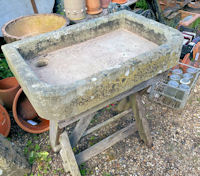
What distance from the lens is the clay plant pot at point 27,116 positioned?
2404mm

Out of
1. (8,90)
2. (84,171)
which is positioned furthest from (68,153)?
(8,90)

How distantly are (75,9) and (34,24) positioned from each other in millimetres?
671

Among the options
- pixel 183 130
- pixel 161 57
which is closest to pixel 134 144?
pixel 183 130

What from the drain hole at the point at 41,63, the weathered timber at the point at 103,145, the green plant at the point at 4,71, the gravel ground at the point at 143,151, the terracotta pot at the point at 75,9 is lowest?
the gravel ground at the point at 143,151

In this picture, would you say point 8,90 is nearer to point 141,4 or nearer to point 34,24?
point 34,24

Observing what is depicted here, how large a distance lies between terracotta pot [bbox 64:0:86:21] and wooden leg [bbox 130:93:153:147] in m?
1.71

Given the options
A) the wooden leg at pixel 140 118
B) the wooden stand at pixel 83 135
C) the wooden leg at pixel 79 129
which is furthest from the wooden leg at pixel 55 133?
the wooden leg at pixel 140 118

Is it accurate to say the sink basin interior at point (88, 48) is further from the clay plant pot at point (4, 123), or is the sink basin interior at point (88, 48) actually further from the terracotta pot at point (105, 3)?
the terracotta pot at point (105, 3)

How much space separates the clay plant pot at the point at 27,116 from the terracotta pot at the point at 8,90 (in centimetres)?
12

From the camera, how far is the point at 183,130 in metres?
2.52

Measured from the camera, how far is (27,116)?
8.43 ft

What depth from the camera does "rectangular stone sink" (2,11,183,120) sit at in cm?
114

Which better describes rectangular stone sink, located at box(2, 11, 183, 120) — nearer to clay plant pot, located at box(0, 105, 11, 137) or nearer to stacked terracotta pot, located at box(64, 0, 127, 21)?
clay plant pot, located at box(0, 105, 11, 137)

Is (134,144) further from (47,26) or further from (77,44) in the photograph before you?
(47,26)
